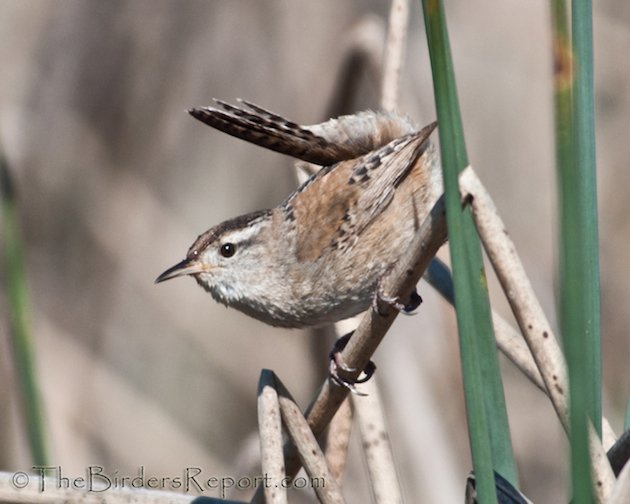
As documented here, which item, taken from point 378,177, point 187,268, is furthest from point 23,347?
point 378,177

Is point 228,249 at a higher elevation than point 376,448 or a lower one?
higher

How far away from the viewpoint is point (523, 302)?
145cm

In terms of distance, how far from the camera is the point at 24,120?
3301mm

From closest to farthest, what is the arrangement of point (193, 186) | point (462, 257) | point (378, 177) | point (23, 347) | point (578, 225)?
1. point (578, 225)
2. point (462, 257)
3. point (23, 347)
4. point (378, 177)
5. point (193, 186)

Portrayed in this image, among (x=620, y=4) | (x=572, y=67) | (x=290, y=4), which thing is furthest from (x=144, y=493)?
(x=620, y=4)

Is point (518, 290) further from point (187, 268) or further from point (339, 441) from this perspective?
point (187, 268)

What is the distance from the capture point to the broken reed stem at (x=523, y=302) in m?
1.40

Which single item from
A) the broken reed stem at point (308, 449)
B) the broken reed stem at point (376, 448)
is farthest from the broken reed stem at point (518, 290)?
the broken reed stem at point (376, 448)

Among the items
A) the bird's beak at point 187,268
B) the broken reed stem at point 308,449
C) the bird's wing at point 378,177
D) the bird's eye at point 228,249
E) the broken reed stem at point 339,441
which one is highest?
the bird's wing at point 378,177

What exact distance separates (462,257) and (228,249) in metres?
1.32

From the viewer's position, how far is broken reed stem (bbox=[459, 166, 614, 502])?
140cm

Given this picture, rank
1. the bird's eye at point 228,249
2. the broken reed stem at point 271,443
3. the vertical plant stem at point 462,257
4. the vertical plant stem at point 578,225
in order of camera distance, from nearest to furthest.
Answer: the vertical plant stem at point 578,225
the vertical plant stem at point 462,257
the broken reed stem at point 271,443
the bird's eye at point 228,249

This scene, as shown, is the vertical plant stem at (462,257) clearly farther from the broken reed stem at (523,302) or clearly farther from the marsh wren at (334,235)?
the marsh wren at (334,235)

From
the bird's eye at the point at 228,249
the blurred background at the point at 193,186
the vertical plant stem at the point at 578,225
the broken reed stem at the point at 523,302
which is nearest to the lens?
the vertical plant stem at the point at 578,225
